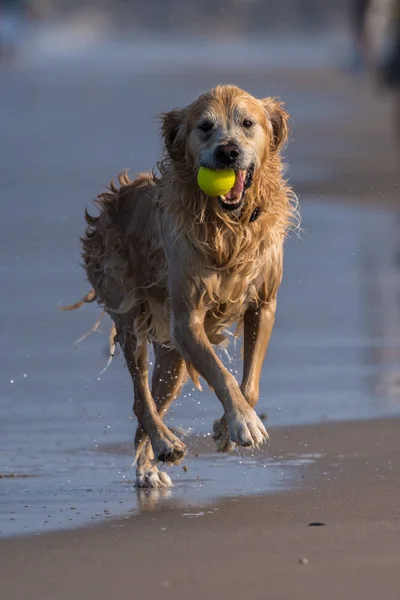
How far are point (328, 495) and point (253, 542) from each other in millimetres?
867

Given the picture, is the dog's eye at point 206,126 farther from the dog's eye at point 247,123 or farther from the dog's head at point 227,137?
the dog's eye at point 247,123

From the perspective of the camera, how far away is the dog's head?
21.4 feet

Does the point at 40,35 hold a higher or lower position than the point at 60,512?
higher

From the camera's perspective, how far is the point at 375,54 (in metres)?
34.0

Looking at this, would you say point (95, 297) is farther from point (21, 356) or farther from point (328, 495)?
point (328, 495)

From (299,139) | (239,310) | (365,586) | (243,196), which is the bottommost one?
(365,586)

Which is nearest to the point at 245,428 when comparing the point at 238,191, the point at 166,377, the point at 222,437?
the point at 222,437

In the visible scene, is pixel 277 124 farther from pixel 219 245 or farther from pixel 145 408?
pixel 145 408

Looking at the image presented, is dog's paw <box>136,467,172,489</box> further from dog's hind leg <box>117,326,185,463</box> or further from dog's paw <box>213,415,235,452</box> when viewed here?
dog's paw <box>213,415,235,452</box>

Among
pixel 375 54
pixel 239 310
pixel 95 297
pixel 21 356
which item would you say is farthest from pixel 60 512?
pixel 375 54

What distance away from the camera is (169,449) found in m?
6.79

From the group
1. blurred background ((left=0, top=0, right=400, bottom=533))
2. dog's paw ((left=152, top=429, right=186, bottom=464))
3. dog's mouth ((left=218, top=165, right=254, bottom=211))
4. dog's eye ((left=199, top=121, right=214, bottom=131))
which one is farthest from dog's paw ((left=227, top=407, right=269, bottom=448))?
dog's eye ((left=199, top=121, right=214, bottom=131))

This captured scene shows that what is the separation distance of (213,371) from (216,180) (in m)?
0.75

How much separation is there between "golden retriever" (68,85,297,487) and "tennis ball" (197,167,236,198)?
1.4 inches
